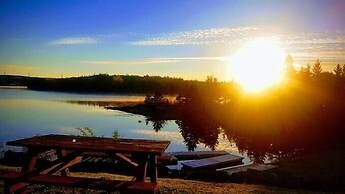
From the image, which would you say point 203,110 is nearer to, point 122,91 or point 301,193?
point 301,193

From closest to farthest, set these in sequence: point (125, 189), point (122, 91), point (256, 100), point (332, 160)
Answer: point (125, 189) < point (332, 160) < point (256, 100) < point (122, 91)

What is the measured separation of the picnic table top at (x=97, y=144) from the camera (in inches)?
326

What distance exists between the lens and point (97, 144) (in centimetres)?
894

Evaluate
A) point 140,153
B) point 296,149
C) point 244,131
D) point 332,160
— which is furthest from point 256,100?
point 140,153

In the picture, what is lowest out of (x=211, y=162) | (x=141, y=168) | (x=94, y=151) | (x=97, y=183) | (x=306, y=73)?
(x=211, y=162)

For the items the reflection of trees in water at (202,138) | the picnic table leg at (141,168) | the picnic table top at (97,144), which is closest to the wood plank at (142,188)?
the picnic table leg at (141,168)

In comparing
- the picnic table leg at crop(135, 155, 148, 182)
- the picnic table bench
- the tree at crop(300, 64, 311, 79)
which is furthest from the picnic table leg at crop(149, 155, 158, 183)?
the tree at crop(300, 64, 311, 79)

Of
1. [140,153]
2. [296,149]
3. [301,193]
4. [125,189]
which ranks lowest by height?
A: [296,149]

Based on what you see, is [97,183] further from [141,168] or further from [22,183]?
[22,183]

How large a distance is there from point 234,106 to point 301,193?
61120 mm

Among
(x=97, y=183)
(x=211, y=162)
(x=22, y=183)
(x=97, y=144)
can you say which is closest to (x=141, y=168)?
(x=97, y=183)

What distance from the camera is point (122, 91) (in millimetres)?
185625

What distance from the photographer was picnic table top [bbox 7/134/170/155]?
8273mm

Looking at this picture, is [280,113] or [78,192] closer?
[78,192]
